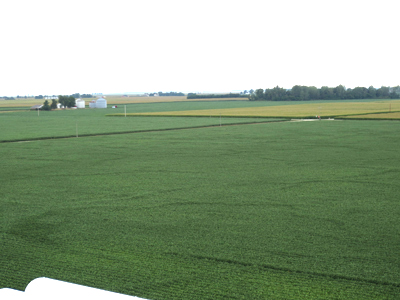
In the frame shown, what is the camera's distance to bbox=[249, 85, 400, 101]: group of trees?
435ft

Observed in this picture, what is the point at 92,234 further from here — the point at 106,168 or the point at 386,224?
the point at 106,168

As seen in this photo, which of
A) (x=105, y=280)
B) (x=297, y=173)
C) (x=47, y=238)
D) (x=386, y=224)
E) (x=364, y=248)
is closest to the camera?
(x=105, y=280)

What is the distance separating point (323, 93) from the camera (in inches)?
5404

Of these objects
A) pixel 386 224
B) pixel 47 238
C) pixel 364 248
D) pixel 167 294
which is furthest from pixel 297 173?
pixel 167 294

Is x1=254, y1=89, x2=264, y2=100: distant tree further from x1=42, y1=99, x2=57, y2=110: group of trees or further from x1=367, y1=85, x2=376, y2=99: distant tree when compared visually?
x1=42, y1=99, x2=57, y2=110: group of trees

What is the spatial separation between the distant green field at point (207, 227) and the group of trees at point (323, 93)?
120 metres

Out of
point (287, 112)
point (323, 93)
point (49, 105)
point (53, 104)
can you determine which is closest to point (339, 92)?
point (323, 93)

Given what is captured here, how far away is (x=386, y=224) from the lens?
314 inches

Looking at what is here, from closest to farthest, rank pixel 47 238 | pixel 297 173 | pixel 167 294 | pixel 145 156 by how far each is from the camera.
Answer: pixel 167 294
pixel 47 238
pixel 297 173
pixel 145 156

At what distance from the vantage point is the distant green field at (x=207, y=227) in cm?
559

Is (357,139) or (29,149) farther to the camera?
(357,139)

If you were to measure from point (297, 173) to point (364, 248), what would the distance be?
672 centimetres

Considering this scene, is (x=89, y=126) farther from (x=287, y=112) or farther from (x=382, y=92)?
(x=382, y=92)

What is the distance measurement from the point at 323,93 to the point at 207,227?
13521 cm
